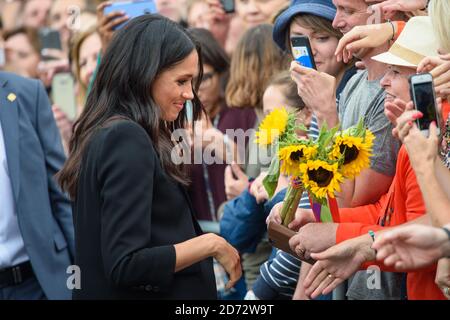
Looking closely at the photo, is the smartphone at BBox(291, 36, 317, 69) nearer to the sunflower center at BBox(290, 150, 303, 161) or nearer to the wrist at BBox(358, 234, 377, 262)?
the sunflower center at BBox(290, 150, 303, 161)

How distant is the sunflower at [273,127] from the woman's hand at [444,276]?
0.81 metres

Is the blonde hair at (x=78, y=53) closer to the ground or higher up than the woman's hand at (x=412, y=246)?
closer to the ground

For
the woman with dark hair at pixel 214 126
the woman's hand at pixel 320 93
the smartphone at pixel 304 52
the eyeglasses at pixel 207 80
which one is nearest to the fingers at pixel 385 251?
the woman's hand at pixel 320 93

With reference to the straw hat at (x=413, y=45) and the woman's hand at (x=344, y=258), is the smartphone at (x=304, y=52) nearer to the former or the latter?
the straw hat at (x=413, y=45)

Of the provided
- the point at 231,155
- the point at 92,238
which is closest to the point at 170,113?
the point at 92,238

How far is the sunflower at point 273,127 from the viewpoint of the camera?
398 cm

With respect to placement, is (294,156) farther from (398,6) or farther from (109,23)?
(109,23)

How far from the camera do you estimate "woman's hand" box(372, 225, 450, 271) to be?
129 inches

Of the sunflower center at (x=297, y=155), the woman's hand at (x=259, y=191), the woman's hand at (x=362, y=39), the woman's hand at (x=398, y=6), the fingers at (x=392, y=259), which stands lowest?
the woman's hand at (x=259, y=191)

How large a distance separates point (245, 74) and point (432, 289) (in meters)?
2.66

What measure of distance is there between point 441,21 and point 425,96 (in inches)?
16.7

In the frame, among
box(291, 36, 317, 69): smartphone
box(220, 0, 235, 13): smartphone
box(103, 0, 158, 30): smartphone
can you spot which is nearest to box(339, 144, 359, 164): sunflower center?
box(291, 36, 317, 69): smartphone

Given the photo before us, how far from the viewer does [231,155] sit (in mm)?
6141
